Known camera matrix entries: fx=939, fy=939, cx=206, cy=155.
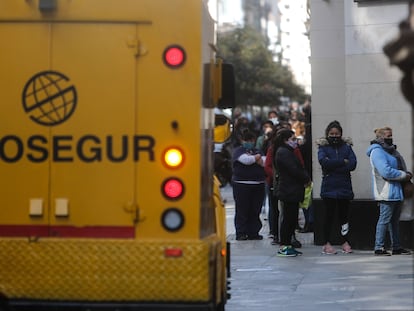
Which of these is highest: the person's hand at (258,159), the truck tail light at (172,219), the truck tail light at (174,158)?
the person's hand at (258,159)

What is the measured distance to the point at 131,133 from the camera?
6.05 meters

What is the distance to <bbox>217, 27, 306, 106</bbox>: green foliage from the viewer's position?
1999 inches

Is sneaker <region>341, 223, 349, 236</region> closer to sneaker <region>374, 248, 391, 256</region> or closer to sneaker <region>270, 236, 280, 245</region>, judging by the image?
sneaker <region>374, 248, 391, 256</region>

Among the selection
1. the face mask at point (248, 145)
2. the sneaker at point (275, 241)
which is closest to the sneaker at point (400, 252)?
the sneaker at point (275, 241)

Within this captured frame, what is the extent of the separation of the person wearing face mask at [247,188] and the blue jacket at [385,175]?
2798 millimetres

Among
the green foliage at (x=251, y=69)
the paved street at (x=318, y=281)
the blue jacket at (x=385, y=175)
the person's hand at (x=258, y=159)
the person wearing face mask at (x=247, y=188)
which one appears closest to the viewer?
the paved street at (x=318, y=281)

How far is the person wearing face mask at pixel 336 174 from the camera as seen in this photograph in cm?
1288

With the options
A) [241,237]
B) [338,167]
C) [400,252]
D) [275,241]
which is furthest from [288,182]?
[241,237]

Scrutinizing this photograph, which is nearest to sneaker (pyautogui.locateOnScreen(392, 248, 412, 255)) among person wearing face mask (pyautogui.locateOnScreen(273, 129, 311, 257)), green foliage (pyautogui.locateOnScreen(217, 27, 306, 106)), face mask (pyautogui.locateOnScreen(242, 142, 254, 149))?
person wearing face mask (pyautogui.locateOnScreen(273, 129, 311, 257))

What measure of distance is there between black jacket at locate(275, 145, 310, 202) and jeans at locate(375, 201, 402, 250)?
1.11 m

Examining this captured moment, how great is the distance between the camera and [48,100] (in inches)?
241

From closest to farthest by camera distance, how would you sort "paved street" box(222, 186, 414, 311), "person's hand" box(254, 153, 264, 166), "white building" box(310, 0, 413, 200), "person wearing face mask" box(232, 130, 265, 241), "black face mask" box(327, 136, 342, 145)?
"paved street" box(222, 186, 414, 311) → "black face mask" box(327, 136, 342, 145) → "white building" box(310, 0, 413, 200) → "person's hand" box(254, 153, 264, 166) → "person wearing face mask" box(232, 130, 265, 241)

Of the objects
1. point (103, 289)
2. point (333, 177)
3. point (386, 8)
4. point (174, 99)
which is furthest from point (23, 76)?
point (386, 8)

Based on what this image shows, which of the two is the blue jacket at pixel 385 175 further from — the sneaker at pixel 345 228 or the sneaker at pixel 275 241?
the sneaker at pixel 275 241
